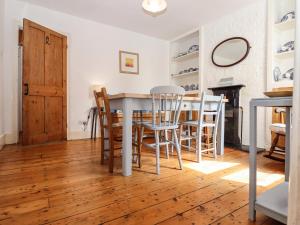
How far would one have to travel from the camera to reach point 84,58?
153 inches

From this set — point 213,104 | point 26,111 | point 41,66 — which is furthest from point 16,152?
point 213,104

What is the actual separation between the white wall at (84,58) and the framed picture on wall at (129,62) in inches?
4.3

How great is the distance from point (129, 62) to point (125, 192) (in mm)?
3569

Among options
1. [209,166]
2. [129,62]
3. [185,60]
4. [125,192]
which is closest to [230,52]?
[185,60]

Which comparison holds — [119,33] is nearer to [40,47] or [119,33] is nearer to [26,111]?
[40,47]

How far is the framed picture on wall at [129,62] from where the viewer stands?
173 inches

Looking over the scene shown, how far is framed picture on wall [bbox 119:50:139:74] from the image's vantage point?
4384 mm

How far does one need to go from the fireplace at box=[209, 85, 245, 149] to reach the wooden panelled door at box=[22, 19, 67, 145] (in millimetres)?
3041

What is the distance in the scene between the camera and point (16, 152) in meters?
2.63

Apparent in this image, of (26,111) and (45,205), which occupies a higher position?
(26,111)

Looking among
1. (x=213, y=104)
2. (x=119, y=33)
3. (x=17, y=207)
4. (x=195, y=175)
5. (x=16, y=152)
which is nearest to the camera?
(x=17, y=207)

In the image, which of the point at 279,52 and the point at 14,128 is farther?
the point at 14,128

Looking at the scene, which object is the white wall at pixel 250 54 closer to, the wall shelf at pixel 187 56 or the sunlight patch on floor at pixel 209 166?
the wall shelf at pixel 187 56

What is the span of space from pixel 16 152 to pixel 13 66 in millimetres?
1560
